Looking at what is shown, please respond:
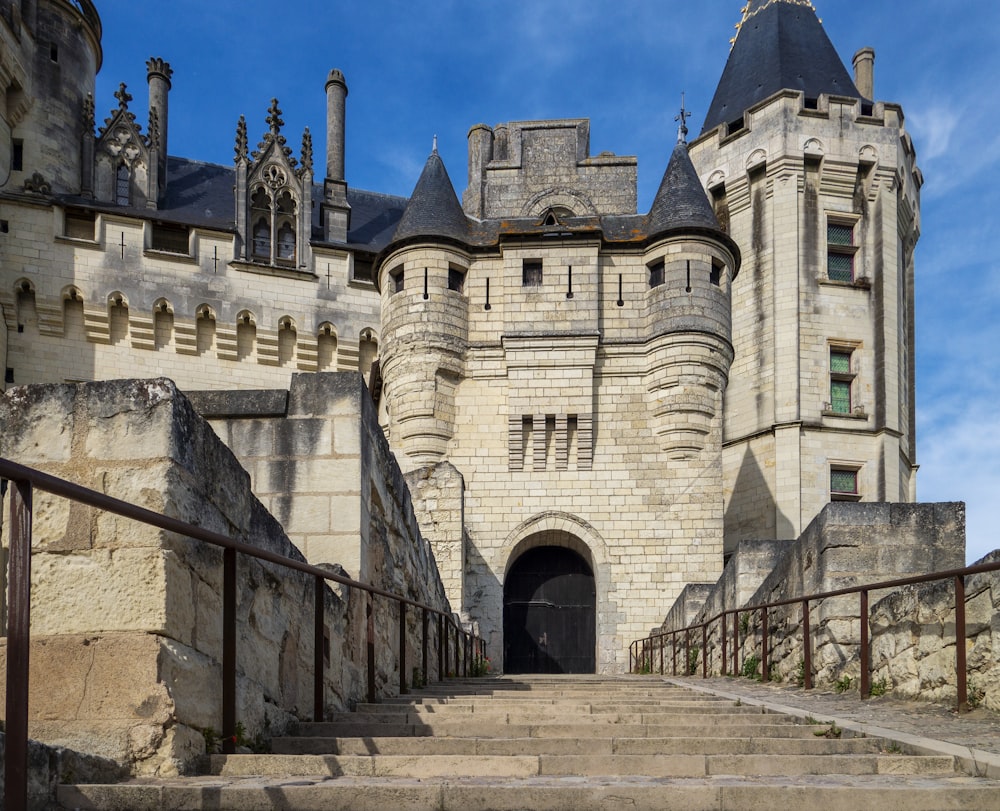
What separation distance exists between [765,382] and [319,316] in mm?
11575

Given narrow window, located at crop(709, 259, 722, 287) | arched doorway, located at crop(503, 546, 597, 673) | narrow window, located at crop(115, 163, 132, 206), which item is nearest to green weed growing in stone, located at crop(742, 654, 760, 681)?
arched doorway, located at crop(503, 546, 597, 673)

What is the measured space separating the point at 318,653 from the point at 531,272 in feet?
58.7

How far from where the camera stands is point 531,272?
22219 millimetres

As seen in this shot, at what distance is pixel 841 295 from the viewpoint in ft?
91.1

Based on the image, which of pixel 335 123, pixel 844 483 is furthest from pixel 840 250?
pixel 335 123

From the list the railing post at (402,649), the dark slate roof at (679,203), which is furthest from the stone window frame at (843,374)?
the railing post at (402,649)

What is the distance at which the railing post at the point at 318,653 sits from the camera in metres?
4.76

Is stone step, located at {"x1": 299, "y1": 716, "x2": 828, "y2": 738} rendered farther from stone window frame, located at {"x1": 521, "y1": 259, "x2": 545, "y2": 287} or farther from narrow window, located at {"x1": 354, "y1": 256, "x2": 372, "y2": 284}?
narrow window, located at {"x1": 354, "y1": 256, "x2": 372, "y2": 284}

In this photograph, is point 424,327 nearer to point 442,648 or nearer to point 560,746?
point 442,648

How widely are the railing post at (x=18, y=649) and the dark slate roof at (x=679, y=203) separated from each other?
2005 centimetres

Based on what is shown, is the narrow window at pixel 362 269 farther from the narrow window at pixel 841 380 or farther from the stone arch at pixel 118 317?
the narrow window at pixel 841 380

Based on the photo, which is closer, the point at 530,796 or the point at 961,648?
the point at 530,796

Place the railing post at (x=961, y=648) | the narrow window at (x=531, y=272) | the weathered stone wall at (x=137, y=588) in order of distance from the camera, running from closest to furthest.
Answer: the weathered stone wall at (x=137, y=588)
the railing post at (x=961, y=648)
the narrow window at (x=531, y=272)

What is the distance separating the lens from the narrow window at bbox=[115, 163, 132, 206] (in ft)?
92.5
